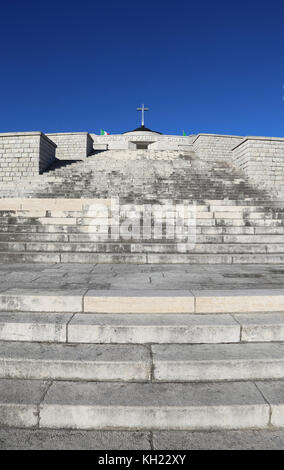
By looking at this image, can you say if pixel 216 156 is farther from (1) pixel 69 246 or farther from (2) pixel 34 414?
(2) pixel 34 414

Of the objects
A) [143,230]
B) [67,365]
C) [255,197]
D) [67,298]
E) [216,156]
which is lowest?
[67,365]

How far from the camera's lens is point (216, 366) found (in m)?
2.37

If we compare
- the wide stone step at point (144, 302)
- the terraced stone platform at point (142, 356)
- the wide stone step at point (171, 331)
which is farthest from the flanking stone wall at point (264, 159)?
the wide stone step at point (171, 331)

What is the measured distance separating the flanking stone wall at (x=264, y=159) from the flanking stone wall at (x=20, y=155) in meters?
11.1

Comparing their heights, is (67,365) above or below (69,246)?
below

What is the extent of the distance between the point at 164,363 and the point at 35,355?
1.29 m

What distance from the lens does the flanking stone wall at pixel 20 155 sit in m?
13.0

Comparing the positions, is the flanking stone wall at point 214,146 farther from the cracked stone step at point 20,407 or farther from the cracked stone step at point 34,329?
the cracked stone step at point 20,407

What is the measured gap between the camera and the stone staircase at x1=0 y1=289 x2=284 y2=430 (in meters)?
2.04

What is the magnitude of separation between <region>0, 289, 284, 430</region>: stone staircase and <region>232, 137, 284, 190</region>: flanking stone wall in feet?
37.7

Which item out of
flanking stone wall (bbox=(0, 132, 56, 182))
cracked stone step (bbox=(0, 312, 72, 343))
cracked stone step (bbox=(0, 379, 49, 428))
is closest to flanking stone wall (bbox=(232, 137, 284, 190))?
flanking stone wall (bbox=(0, 132, 56, 182))

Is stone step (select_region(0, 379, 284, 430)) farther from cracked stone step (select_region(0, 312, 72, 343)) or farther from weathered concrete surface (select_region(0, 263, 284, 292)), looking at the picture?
weathered concrete surface (select_region(0, 263, 284, 292))
